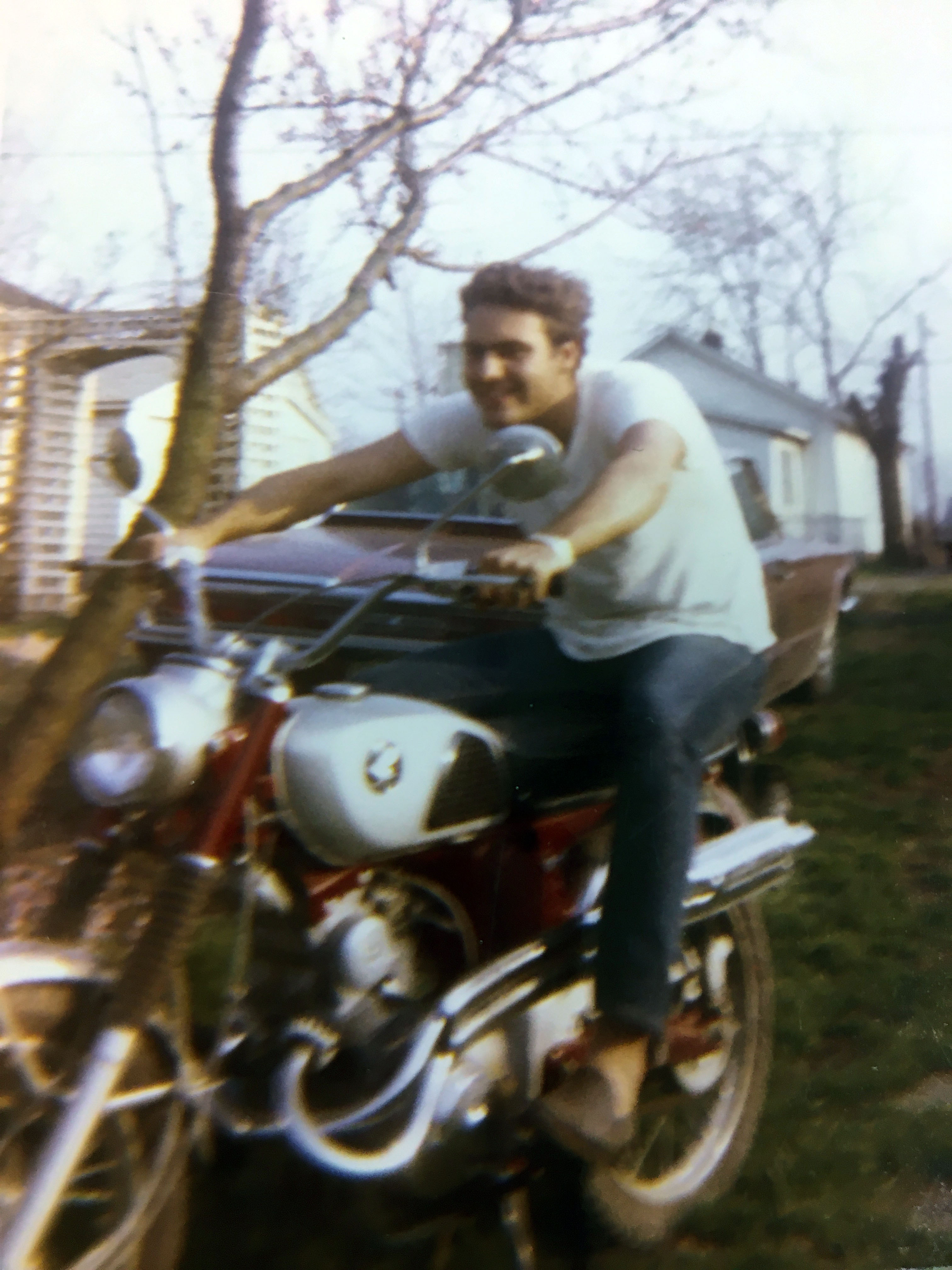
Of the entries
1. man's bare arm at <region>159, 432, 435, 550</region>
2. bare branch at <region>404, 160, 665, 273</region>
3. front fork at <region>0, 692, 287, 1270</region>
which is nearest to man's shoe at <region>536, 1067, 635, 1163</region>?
front fork at <region>0, 692, 287, 1270</region>

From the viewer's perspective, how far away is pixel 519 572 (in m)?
1.52

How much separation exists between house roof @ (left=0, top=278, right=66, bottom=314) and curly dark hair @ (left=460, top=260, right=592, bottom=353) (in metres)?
0.82

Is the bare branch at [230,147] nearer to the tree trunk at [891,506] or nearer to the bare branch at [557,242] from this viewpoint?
the bare branch at [557,242]

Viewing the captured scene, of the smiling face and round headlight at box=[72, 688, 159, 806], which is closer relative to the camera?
round headlight at box=[72, 688, 159, 806]

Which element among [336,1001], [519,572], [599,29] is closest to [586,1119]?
[336,1001]

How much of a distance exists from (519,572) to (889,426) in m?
1.42

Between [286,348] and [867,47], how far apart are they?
1.58 m

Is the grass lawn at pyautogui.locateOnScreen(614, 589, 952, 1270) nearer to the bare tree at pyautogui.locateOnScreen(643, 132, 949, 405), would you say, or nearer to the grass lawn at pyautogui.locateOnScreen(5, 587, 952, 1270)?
the grass lawn at pyautogui.locateOnScreen(5, 587, 952, 1270)

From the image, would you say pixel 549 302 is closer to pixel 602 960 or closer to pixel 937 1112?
pixel 602 960

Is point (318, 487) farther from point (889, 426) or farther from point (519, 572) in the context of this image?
point (889, 426)

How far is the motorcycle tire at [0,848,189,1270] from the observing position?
1383 mm

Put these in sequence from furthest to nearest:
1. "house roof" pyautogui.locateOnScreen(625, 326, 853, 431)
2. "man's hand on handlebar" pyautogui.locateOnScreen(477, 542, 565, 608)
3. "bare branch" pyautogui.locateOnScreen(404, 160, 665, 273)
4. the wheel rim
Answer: "house roof" pyautogui.locateOnScreen(625, 326, 853, 431), "bare branch" pyautogui.locateOnScreen(404, 160, 665, 273), the wheel rim, "man's hand on handlebar" pyautogui.locateOnScreen(477, 542, 565, 608)

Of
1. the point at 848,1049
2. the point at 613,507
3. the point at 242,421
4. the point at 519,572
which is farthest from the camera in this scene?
the point at 848,1049

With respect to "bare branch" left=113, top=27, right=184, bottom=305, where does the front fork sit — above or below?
below
